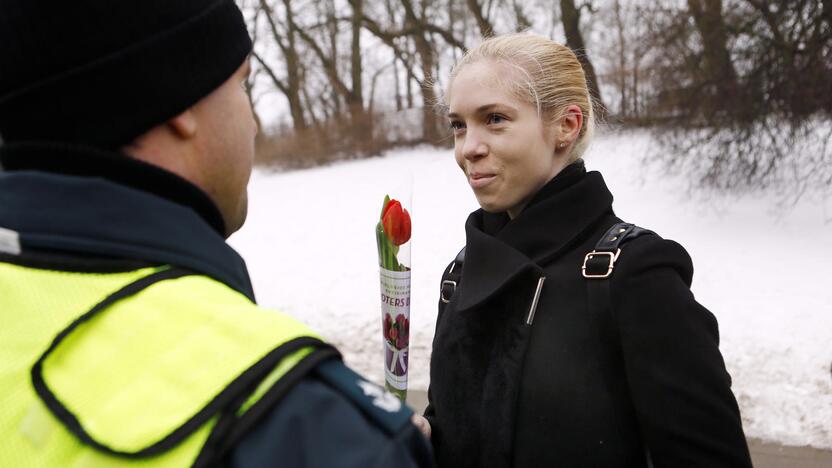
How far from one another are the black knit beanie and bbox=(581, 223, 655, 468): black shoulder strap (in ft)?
3.71

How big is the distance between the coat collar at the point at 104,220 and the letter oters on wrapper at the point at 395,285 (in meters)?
1.10

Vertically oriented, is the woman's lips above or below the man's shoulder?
below

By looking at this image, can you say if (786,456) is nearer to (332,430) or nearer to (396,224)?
(396,224)

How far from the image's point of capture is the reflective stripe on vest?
2.52 feet

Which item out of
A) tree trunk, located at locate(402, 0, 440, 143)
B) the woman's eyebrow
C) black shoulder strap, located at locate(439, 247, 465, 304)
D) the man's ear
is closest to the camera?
the man's ear

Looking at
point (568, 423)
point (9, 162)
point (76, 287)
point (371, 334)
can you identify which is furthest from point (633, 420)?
point (371, 334)

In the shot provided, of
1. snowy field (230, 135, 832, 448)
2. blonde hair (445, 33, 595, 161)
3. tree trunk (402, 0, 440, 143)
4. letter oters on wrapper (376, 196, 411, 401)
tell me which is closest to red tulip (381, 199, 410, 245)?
letter oters on wrapper (376, 196, 411, 401)

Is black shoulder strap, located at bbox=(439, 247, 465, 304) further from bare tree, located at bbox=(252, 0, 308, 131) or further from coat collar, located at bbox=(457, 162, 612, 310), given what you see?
bare tree, located at bbox=(252, 0, 308, 131)

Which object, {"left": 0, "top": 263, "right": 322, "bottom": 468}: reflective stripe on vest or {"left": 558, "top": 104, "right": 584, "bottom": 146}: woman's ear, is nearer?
{"left": 0, "top": 263, "right": 322, "bottom": 468}: reflective stripe on vest

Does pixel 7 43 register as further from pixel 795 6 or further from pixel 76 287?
pixel 795 6

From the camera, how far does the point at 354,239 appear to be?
34.9 ft

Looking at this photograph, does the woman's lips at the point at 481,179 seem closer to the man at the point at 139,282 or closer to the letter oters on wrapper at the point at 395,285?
the letter oters on wrapper at the point at 395,285

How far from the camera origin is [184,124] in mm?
1029

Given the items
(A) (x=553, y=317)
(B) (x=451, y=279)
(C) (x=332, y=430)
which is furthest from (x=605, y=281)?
(C) (x=332, y=430)
